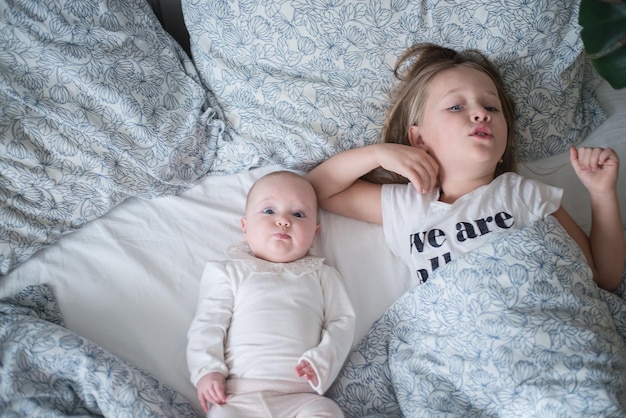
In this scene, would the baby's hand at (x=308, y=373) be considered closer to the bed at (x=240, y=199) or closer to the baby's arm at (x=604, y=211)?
the bed at (x=240, y=199)

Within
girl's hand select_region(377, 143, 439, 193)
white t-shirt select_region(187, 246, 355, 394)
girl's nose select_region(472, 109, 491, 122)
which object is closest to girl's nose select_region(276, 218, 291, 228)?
white t-shirt select_region(187, 246, 355, 394)

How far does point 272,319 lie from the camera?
1185mm

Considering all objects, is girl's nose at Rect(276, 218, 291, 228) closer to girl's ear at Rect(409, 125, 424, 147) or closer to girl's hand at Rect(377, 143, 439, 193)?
girl's hand at Rect(377, 143, 439, 193)

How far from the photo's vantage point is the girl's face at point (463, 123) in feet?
4.25

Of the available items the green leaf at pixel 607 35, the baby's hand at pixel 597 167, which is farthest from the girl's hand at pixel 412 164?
the green leaf at pixel 607 35

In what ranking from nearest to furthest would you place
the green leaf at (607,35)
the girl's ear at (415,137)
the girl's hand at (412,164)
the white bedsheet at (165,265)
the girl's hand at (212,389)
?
the green leaf at (607,35), the girl's hand at (212,389), the white bedsheet at (165,265), the girl's hand at (412,164), the girl's ear at (415,137)

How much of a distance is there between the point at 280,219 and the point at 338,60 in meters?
0.52

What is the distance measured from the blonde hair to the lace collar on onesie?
0.42 m

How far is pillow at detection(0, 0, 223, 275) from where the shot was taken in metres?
1.29

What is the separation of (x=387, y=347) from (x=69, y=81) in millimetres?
1046

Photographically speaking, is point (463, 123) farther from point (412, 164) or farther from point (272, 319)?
point (272, 319)

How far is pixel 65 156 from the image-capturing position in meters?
1.34

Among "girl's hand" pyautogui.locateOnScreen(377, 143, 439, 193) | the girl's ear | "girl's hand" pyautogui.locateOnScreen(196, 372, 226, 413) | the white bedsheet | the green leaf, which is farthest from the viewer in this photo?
the girl's ear

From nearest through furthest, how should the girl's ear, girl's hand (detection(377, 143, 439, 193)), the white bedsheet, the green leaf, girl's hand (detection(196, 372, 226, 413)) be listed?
the green leaf → girl's hand (detection(196, 372, 226, 413)) → the white bedsheet → girl's hand (detection(377, 143, 439, 193)) → the girl's ear
